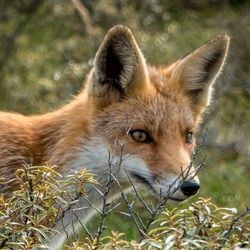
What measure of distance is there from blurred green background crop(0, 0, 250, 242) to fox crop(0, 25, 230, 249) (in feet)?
8.59

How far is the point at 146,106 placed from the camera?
7.54 metres

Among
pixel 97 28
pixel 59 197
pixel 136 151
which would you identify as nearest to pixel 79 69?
pixel 97 28

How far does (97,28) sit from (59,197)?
25.0 ft

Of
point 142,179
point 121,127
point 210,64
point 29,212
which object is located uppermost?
point 210,64

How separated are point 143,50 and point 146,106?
4791 mm

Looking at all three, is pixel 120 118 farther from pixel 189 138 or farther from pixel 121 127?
pixel 189 138

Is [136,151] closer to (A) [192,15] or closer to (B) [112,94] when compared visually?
A: (B) [112,94]

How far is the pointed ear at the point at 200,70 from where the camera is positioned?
26.2ft

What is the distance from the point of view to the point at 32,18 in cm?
1401

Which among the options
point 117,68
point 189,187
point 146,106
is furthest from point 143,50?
point 189,187

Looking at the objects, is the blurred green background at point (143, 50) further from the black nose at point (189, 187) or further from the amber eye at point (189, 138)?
the black nose at point (189, 187)

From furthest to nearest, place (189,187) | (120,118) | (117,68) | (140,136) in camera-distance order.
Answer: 1. (117,68)
2. (120,118)
3. (140,136)
4. (189,187)

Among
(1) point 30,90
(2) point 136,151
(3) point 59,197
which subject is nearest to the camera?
(3) point 59,197

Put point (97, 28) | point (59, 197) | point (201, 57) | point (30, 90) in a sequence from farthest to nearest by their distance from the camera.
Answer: point (30, 90)
point (97, 28)
point (201, 57)
point (59, 197)
